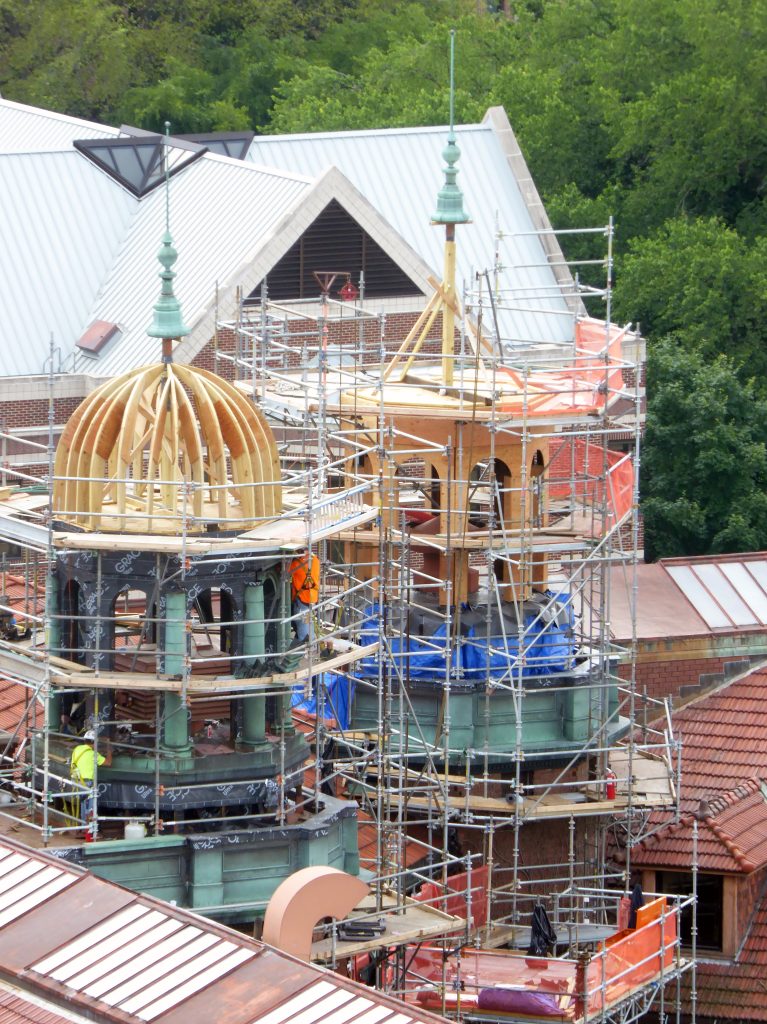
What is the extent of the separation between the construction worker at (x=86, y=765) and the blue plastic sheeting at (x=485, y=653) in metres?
8.73

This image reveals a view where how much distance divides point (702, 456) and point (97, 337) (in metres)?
18.1

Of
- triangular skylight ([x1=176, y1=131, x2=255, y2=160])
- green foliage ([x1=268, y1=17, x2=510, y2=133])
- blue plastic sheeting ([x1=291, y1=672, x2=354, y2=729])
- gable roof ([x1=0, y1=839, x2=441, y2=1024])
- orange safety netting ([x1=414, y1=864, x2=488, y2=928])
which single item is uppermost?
green foliage ([x1=268, y1=17, x2=510, y2=133])

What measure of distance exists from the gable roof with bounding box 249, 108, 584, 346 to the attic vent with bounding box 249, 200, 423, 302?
4.32 m

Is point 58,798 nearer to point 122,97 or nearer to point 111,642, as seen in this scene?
point 111,642

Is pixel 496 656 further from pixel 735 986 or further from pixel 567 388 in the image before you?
pixel 735 986

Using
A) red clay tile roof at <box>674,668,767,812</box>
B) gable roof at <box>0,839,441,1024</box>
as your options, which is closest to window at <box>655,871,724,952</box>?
red clay tile roof at <box>674,668,767,812</box>

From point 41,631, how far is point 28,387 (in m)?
25.4

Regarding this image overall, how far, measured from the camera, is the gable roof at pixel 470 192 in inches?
3029

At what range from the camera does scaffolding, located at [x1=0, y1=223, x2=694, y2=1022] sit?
4294 cm

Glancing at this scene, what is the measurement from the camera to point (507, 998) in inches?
1788

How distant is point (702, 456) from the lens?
7956cm

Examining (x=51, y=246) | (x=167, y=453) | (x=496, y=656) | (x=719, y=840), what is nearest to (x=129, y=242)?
(x=51, y=246)

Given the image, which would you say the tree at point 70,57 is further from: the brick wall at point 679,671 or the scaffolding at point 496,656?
the scaffolding at point 496,656

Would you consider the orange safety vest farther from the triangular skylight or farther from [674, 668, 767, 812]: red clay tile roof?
the triangular skylight
